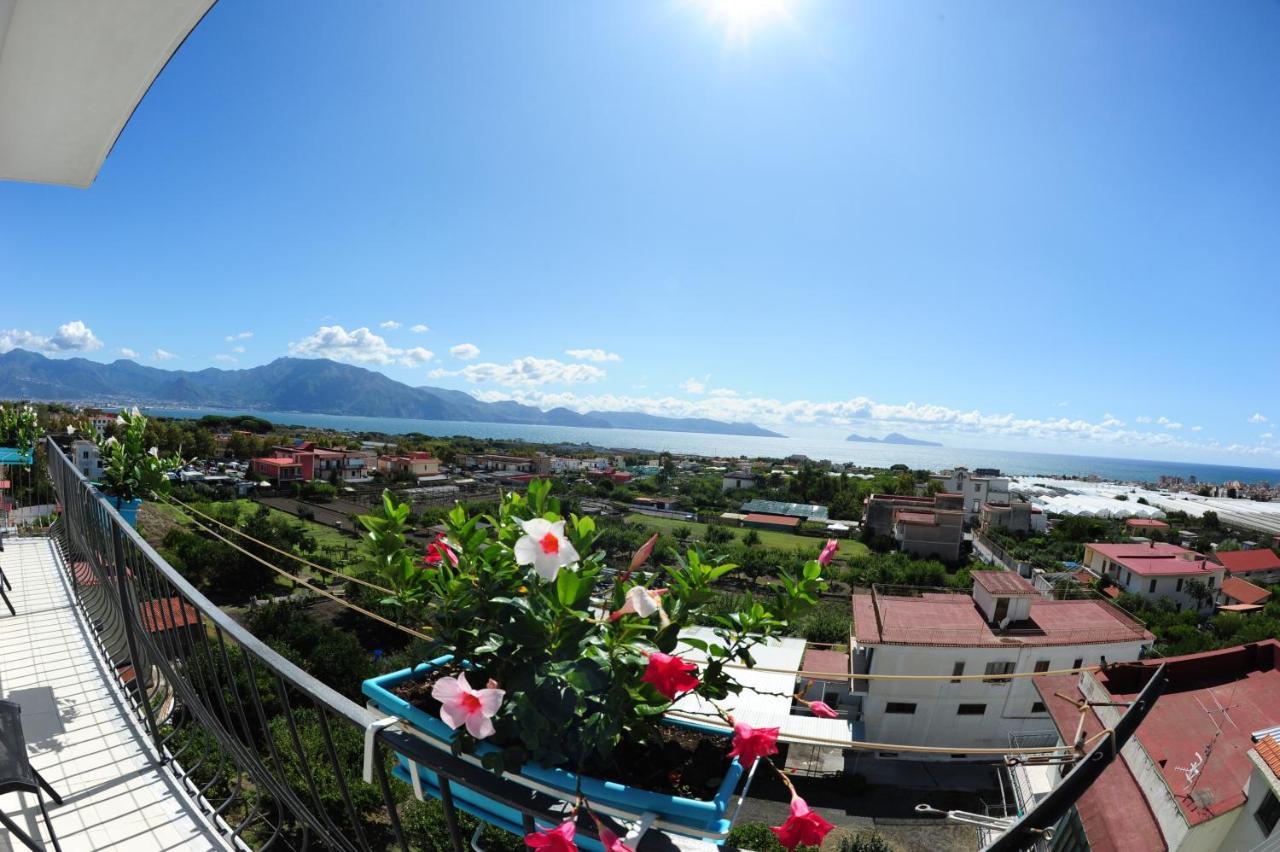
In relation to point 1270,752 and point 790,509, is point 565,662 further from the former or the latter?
point 790,509

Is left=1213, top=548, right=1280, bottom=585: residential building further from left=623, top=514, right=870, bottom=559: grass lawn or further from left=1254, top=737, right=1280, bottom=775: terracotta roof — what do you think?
left=1254, top=737, right=1280, bottom=775: terracotta roof

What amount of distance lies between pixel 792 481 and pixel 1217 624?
35.9 meters

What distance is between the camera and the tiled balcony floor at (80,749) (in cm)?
131

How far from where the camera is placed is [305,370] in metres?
159

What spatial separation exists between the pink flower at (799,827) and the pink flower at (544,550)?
0.43m

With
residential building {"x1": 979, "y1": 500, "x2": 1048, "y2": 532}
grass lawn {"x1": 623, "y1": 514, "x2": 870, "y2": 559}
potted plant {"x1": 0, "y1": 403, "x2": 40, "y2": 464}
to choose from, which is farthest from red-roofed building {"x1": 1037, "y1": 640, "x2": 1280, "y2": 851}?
residential building {"x1": 979, "y1": 500, "x2": 1048, "y2": 532}

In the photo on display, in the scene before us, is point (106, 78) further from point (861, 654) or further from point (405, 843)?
point (861, 654)

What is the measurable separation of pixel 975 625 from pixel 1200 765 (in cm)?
825

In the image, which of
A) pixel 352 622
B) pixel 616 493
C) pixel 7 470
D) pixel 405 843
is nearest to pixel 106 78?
pixel 405 843

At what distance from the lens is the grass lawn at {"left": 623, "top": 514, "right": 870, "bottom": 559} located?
104 feet

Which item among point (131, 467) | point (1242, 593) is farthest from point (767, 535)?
point (131, 467)

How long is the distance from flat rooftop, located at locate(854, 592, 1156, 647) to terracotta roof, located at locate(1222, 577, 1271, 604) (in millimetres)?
13637

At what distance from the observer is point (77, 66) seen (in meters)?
1.71

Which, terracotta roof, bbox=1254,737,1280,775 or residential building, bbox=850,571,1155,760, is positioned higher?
terracotta roof, bbox=1254,737,1280,775
